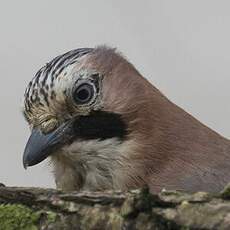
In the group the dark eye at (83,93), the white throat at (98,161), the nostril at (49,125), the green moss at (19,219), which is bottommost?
the white throat at (98,161)

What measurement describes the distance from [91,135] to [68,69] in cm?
48

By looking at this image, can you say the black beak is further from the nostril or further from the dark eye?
the dark eye

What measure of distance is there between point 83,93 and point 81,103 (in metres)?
0.08

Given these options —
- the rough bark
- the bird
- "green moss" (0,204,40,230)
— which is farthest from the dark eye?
"green moss" (0,204,40,230)

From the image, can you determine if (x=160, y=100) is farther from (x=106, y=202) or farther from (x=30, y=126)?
(x=106, y=202)

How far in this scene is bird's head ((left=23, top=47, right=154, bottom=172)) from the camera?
4.16m

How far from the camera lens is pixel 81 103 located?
4.22 m

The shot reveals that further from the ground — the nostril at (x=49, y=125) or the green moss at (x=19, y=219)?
the nostril at (x=49, y=125)

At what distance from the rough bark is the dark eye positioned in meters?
1.92

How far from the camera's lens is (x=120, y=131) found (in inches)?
170

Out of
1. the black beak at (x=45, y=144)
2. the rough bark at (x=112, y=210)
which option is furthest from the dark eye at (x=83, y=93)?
the rough bark at (x=112, y=210)

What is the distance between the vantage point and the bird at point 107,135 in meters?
4.10

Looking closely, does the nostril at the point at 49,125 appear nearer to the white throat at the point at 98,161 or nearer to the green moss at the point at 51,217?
the white throat at the point at 98,161

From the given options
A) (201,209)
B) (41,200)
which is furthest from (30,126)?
(201,209)
